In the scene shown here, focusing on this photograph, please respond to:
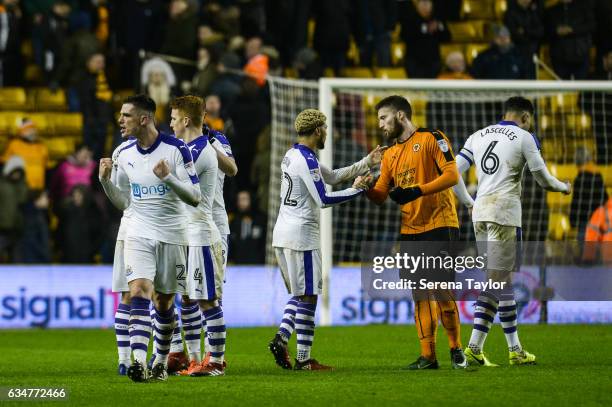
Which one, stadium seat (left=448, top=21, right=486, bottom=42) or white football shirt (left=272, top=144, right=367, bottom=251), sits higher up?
stadium seat (left=448, top=21, right=486, bottom=42)

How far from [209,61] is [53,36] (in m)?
3.08

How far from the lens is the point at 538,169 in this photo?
1091 cm

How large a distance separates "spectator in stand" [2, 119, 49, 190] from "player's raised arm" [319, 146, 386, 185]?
959 centimetres

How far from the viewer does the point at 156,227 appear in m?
9.49

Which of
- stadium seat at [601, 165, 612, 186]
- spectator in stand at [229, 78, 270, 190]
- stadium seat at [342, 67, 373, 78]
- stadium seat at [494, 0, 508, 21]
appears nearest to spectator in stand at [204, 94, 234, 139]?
spectator in stand at [229, 78, 270, 190]

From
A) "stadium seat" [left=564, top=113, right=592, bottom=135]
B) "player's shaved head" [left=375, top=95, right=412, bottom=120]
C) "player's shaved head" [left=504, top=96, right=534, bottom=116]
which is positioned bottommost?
"player's shaved head" [left=375, top=95, right=412, bottom=120]

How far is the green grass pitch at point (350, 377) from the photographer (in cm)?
848

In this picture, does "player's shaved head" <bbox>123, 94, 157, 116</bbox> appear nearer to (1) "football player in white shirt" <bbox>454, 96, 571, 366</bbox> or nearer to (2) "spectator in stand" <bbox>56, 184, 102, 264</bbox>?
(1) "football player in white shirt" <bbox>454, 96, 571, 366</bbox>

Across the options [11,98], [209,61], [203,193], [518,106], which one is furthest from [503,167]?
[11,98]

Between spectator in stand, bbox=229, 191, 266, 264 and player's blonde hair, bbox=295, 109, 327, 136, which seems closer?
player's blonde hair, bbox=295, 109, 327, 136

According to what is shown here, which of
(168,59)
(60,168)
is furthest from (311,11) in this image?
(60,168)

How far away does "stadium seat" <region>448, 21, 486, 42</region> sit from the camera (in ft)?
75.5

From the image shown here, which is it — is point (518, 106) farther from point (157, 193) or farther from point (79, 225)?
point (79, 225)

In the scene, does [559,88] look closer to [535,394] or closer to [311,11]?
[311,11]
